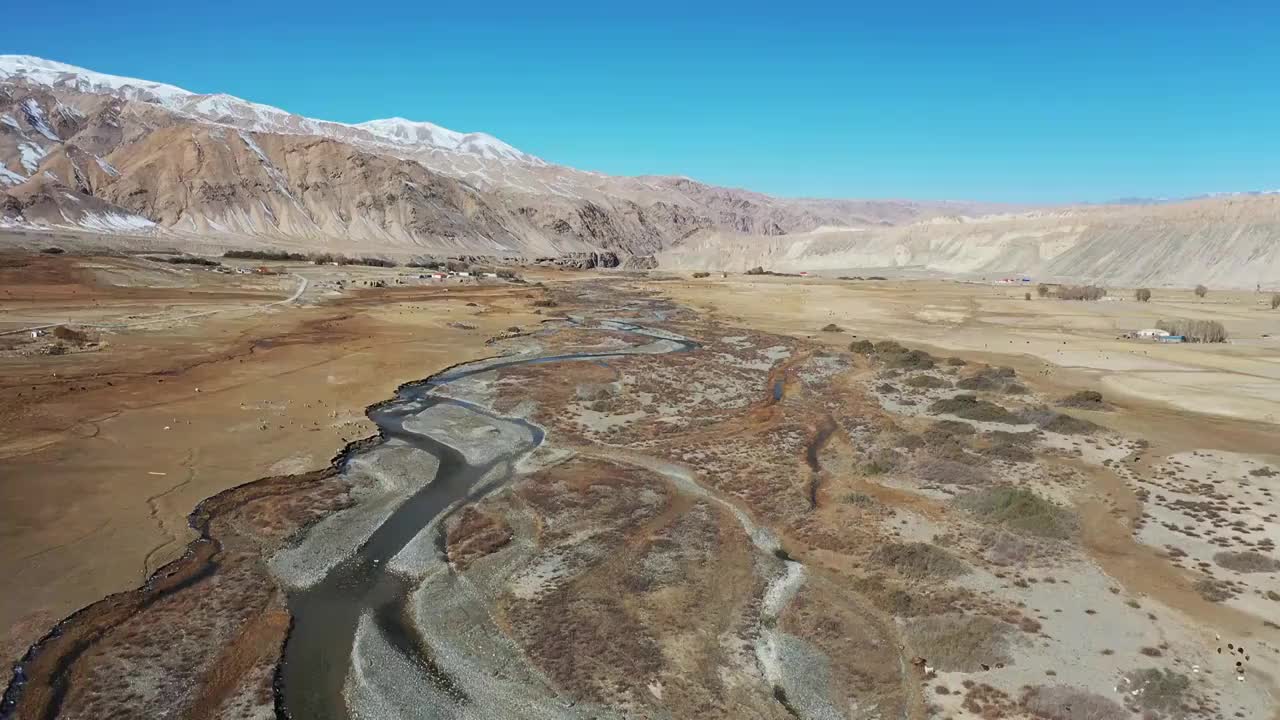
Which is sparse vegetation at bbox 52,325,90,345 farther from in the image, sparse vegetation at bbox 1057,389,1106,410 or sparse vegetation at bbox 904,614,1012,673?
sparse vegetation at bbox 1057,389,1106,410

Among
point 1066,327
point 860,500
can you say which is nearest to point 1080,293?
point 1066,327

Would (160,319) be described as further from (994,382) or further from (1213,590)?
(1213,590)

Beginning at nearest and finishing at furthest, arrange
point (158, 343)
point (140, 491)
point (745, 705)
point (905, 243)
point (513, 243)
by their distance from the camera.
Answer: point (745, 705) < point (140, 491) < point (158, 343) < point (905, 243) < point (513, 243)

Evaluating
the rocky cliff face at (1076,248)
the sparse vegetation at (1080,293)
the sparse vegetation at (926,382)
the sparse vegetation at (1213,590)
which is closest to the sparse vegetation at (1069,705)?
the sparse vegetation at (1213,590)

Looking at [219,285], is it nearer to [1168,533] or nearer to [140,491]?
[140,491]

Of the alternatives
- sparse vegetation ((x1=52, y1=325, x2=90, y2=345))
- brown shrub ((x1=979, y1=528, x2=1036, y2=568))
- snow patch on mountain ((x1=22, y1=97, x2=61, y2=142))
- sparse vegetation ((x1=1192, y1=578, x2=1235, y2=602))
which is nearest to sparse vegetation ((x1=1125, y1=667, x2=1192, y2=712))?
sparse vegetation ((x1=1192, y1=578, x2=1235, y2=602))

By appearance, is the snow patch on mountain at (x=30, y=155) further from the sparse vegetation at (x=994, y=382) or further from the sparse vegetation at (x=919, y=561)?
the sparse vegetation at (x=919, y=561)

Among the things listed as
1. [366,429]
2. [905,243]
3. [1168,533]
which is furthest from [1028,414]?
[905,243]
